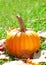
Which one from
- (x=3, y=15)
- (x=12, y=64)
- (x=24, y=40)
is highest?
(x=3, y=15)

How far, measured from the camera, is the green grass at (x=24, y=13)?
6.01 metres

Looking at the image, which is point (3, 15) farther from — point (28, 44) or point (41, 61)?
point (41, 61)

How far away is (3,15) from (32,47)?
241cm

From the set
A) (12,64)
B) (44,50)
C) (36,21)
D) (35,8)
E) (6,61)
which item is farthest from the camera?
(35,8)

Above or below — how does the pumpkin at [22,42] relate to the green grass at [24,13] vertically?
below

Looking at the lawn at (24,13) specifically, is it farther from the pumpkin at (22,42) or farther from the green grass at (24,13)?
the pumpkin at (22,42)

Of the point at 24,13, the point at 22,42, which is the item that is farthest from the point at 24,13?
the point at 22,42

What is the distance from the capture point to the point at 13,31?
14.7ft

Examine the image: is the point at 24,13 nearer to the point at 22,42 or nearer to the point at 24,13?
the point at 24,13

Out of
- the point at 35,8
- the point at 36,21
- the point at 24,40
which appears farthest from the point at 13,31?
the point at 35,8

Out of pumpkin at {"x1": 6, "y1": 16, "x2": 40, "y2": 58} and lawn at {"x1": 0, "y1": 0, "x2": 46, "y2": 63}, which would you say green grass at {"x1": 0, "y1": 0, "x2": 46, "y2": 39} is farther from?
pumpkin at {"x1": 6, "y1": 16, "x2": 40, "y2": 58}

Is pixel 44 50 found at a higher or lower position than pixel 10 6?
lower

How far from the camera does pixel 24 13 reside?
6.64m

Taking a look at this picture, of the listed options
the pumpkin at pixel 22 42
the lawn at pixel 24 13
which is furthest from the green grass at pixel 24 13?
the pumpkin at pixel 22 42
